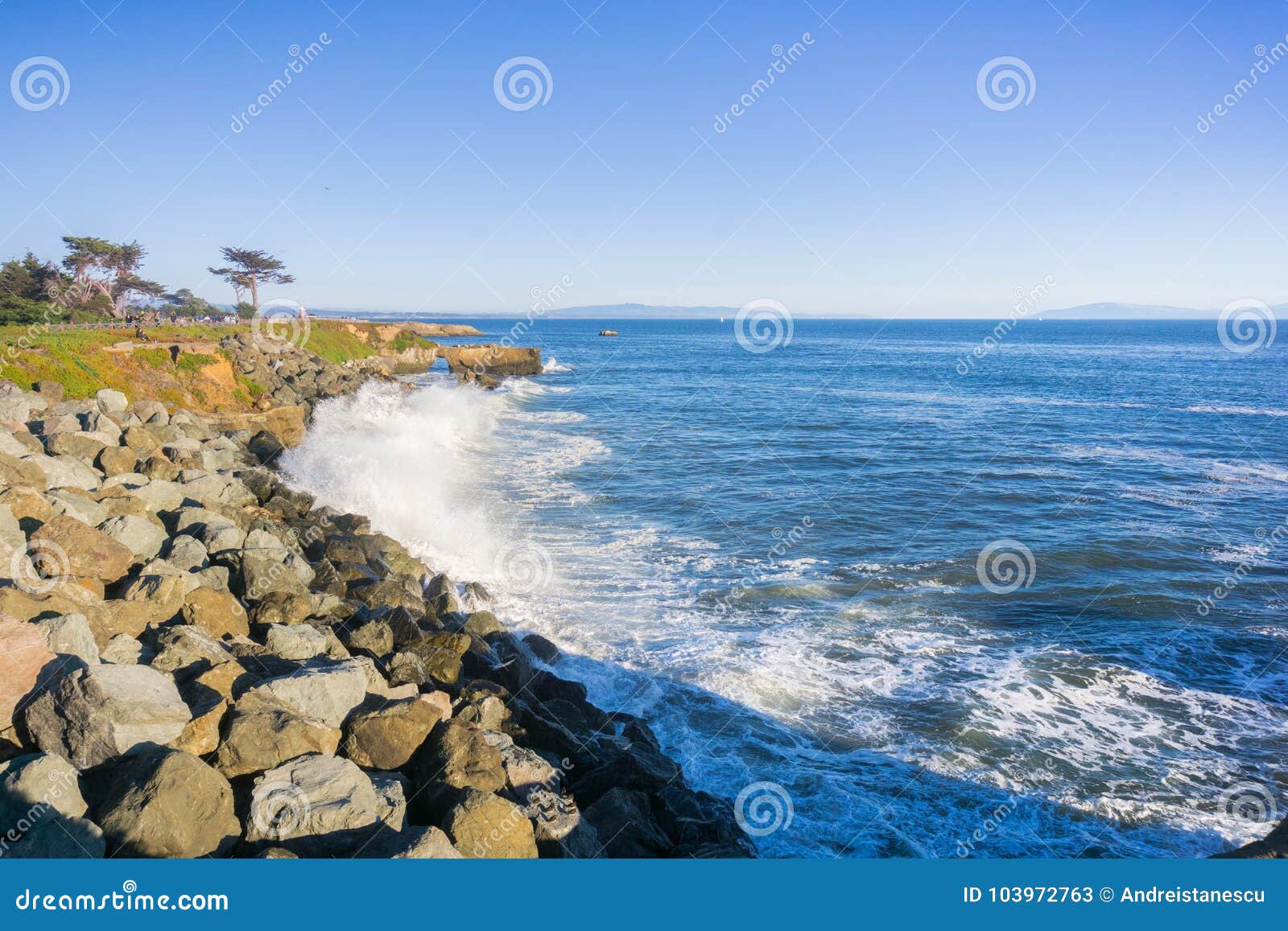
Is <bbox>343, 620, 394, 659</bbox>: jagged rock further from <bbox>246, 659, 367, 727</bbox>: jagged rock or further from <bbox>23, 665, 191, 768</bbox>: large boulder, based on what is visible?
<bbox>23, 665, 191, 768</bbox>: large boulder

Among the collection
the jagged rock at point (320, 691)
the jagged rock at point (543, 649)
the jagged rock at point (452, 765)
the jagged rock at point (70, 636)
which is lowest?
the jagged rock at point (452, 765)

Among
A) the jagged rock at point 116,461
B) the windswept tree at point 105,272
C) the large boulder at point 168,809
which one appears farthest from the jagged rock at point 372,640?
the windswept tree at point 105,272

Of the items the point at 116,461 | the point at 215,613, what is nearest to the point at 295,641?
the point at 215,613

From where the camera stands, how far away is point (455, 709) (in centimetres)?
837

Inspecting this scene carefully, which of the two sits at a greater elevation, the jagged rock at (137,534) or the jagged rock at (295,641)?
the jagged rock at (137,534)

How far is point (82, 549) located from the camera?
8.95m

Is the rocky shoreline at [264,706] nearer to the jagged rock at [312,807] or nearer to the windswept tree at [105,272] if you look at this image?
the jagged rock at [312,807]

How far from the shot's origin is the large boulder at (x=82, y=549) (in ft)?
28.8

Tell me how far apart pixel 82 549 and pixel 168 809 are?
5326 millimetres

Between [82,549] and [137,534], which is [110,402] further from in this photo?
[82,549]

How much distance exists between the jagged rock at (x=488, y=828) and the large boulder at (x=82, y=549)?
622 cm

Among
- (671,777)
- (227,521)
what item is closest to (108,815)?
(671,777)

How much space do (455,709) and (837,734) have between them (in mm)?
5385

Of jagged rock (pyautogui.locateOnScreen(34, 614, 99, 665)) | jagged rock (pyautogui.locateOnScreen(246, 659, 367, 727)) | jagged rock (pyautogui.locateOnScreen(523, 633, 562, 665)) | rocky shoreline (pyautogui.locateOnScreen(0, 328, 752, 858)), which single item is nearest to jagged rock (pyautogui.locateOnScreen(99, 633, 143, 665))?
rocky shoreline (pyautogui.locateOnScreen(0, 328, 752, 858))
